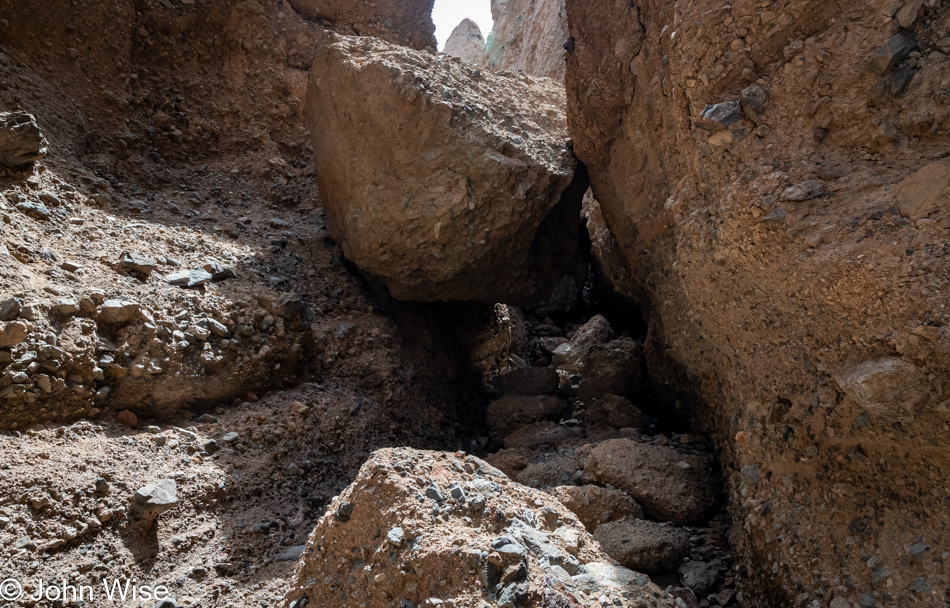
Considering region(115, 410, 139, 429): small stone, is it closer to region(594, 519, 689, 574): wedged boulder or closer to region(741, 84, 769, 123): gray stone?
region(594, 519, 689, 574): wedged boulder

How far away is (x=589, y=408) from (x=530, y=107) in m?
1.70

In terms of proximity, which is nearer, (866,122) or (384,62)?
(866,122)

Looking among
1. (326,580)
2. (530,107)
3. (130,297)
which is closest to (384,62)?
(530,107)

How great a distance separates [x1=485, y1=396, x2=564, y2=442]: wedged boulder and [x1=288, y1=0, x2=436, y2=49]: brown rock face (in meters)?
2.93

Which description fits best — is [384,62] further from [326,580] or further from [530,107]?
[326,580]

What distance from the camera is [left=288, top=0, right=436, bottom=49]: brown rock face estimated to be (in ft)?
15.1

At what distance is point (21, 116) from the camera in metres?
2.81

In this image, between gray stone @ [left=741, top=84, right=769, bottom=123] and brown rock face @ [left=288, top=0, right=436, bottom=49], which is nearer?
gray stone @ [left=741, top=84, right=769, bottom=123]

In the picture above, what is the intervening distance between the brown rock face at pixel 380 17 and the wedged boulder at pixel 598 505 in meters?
3.73

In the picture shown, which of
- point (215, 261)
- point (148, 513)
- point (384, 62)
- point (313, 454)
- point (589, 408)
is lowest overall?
point (148, 513)

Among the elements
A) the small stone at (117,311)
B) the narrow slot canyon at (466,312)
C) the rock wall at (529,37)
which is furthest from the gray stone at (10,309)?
the rock wall at (529,37)

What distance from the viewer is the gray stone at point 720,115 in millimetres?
2076

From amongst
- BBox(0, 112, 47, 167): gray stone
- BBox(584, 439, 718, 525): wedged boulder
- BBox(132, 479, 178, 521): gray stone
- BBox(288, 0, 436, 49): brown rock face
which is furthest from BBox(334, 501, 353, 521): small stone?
BBox(288, 0, 436, 49): brown rock face

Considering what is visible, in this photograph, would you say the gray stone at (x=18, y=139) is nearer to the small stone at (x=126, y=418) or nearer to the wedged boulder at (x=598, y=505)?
the small stone at (x=126, y=418)
